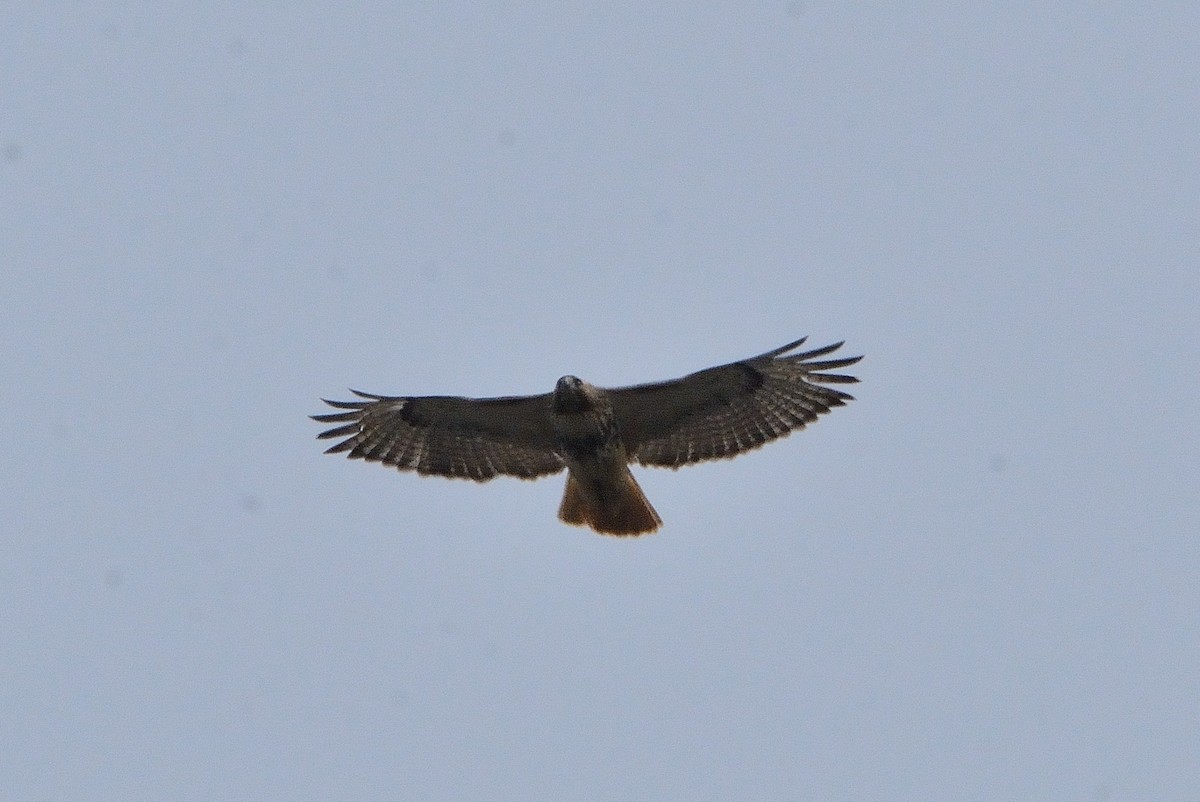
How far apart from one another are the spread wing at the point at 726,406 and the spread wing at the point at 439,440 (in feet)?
2.93

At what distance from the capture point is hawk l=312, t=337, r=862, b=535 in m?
19.1

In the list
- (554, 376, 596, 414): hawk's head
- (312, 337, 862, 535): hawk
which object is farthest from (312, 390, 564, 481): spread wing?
(554, 376, 596, 414): hawk's head

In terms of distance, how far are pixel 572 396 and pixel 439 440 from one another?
1.89 meters

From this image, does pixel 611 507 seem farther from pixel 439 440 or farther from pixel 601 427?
pixel 439 440

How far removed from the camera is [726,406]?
64.4 ft

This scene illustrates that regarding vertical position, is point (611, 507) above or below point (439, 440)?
below

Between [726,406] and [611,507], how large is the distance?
145 centimetres

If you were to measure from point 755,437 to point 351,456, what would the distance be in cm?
386

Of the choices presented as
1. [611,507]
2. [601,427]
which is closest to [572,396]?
[601,427]

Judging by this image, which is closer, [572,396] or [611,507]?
[572,396]

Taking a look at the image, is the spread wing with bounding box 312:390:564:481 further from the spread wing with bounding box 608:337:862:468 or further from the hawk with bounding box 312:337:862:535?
the spread wing with bounding box 608:337:862:468

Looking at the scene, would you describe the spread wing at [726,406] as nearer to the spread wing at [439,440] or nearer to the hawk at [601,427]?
the hawk at [601,427]

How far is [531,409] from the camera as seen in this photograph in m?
19.3

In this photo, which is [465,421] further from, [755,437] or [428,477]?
[755,437]
